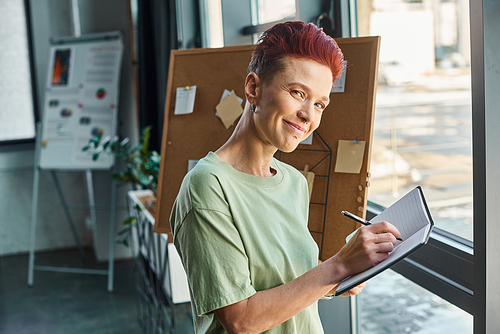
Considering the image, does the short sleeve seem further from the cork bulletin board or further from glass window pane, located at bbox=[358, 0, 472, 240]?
glass window pane, located at bbox=[358, 0, 472, 240]

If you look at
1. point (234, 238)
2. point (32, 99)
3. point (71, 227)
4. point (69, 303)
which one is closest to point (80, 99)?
point (32, 99)

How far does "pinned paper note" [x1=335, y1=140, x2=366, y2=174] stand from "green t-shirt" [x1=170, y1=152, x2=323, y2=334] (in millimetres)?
383

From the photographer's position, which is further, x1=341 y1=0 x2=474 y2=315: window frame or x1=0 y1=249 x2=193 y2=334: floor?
x1=0 y1=249 x2=193 y2=334: floor

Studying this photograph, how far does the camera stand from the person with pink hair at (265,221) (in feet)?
2.64

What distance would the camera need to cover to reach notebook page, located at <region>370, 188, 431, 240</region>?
800mm

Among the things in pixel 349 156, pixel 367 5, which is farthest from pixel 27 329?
pixel 367 5

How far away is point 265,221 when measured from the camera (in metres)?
0.90

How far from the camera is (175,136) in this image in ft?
5.85

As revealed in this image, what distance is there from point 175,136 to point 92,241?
9.90 feet

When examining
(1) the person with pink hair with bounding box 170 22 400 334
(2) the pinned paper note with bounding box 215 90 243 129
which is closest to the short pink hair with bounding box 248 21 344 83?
(1) the person with pink hair with bounding box 170 22 400 334

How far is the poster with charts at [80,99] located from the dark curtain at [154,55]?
345 mm

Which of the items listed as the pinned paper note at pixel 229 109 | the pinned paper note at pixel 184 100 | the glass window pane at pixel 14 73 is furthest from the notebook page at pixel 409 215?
the glass window pane at pixel 14 73

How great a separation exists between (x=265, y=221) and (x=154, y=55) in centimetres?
266

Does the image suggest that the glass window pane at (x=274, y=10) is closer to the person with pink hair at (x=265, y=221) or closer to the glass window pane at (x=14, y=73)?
the person with pink hair at (x=265, y=221)
